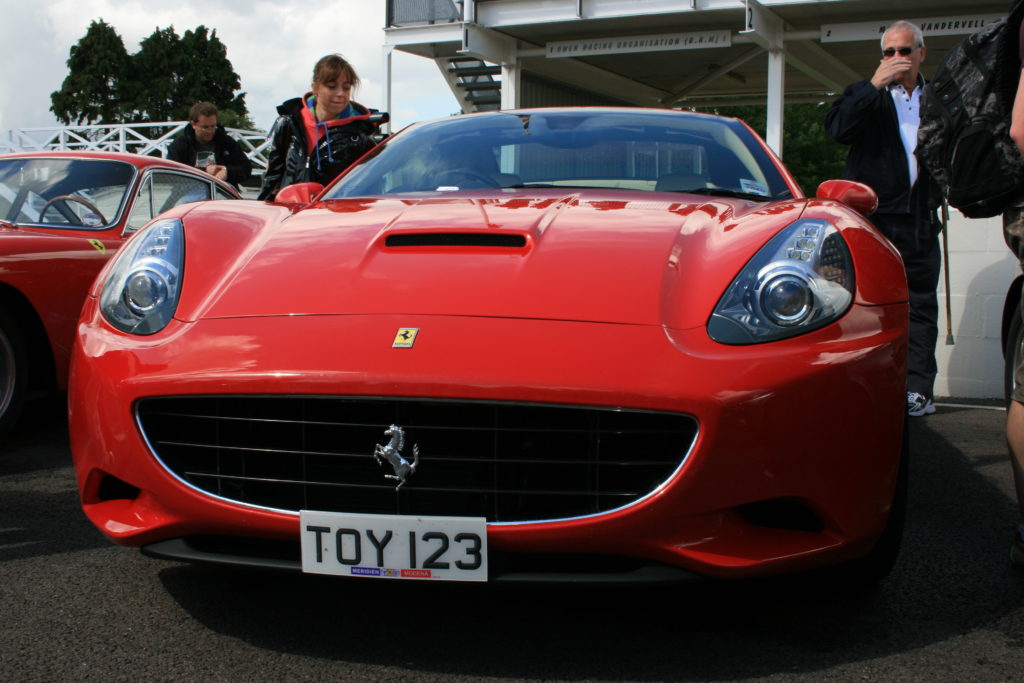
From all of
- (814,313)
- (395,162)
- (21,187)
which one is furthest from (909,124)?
(21,187)

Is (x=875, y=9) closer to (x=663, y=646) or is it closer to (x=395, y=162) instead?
(x=395, y=162)

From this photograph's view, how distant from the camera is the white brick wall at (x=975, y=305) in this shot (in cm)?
632

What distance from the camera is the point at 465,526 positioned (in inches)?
81.6

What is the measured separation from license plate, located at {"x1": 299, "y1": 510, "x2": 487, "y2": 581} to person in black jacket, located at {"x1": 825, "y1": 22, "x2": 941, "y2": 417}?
3.67m

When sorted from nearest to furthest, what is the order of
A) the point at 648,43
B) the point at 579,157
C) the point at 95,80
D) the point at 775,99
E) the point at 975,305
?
1. the point at 579,157
2. the point at 975,305
3. the point at 775,99
4. the point at 648,43
5. the point at 95,80

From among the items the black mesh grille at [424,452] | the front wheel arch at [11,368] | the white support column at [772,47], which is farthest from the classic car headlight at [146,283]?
the white support column at [772,47]

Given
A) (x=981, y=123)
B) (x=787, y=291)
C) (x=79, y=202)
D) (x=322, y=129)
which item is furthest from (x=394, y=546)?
(x=322, y=129)

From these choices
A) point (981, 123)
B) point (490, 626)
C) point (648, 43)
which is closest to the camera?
point (490, 626)

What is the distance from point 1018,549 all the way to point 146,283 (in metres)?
2.21

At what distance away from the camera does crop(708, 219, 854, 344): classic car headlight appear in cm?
222

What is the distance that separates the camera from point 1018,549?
2.80 m

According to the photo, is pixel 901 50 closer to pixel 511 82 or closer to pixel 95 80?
pixel 511 82

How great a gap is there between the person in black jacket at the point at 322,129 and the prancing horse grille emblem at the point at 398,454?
386 cm

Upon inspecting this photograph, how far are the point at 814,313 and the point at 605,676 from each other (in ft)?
2.72
